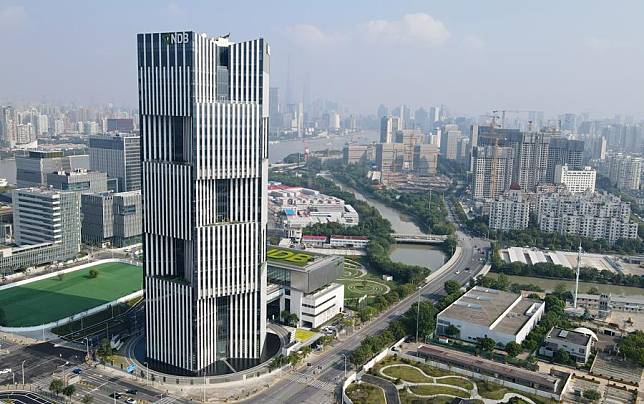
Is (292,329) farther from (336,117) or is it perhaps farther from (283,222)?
(336,117)

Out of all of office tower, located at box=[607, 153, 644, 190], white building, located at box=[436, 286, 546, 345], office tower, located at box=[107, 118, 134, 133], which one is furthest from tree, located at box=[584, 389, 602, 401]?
office tower, located at box=[107, 118, 134, 133]

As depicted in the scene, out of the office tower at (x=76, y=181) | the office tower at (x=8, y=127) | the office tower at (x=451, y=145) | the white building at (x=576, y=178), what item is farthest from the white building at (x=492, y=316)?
the office tower at (x=8, y=127)

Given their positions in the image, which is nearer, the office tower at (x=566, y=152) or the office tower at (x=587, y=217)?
the office tower at (x=587, y=217)

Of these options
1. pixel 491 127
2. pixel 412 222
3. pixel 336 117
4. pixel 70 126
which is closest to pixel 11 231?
pixel 412 222

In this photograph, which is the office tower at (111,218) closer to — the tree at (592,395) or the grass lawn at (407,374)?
the grass lawn at (407,374)

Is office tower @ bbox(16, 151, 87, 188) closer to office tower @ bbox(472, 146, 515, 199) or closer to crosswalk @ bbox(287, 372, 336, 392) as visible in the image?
crosswalk @ bbox(287, 372, 336, 392)

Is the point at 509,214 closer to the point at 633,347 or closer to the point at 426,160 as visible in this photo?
the point at 633,347

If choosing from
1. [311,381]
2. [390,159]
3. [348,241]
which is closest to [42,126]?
[390,159]

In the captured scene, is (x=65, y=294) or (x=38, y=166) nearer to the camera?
(x=65, y=294)
